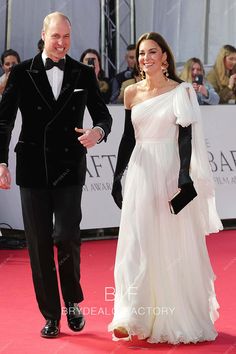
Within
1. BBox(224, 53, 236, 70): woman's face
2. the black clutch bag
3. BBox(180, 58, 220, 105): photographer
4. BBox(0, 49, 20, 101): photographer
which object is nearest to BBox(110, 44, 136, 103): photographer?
BBox(180, 58, 220, 105): photographer

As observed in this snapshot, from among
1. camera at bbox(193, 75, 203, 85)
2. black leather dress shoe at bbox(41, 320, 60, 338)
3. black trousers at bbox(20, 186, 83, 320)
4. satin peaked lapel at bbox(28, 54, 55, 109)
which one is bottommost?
black leather dress shoe at bbox(41, 320, 60, 338)

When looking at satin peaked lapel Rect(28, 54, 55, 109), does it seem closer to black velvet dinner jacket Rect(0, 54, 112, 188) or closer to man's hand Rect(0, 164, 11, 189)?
black velvet dinner jacket Rect(0, 54, 112, 188)

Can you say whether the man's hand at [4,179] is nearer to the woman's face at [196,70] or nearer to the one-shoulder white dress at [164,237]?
the one-shoulder white dress at [164,237]

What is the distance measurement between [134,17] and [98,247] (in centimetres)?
401

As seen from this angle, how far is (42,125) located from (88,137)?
35cm

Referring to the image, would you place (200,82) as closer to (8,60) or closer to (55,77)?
(8,60)

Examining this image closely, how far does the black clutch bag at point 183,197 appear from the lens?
4746 millimetres

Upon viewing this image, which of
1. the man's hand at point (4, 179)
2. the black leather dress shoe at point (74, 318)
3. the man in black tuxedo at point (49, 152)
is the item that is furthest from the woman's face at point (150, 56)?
the black leather dress shoe at point (74, 318)

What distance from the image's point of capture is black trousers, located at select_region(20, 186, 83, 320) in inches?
193

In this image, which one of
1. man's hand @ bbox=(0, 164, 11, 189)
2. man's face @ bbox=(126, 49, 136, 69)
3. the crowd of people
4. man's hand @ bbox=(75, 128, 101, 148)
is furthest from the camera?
man's face @ bbox=(126, 49, 136, 69)

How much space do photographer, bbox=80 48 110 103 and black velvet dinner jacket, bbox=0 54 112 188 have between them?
4541mm

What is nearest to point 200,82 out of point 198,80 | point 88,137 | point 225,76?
point 198,80

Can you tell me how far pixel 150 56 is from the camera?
4.91 m

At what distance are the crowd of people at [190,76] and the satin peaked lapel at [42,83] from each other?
393 centimetres
